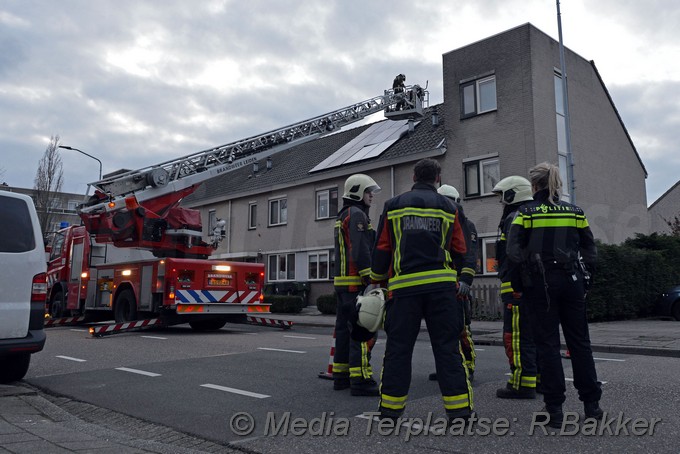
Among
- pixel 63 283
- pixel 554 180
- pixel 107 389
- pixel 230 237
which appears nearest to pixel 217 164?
pixel 63 283

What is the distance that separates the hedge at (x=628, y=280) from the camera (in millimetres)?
16312

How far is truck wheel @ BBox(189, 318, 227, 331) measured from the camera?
14.9 m

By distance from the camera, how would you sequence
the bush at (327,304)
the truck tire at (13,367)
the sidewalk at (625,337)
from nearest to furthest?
the truck tire at (13,367) → the sidewalk at (625,337) → the bush at (327,304)

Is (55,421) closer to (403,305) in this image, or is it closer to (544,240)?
(403,305)

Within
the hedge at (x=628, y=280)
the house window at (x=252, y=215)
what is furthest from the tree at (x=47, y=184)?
the hedge at (x=628, y=280)

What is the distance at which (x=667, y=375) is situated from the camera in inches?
274

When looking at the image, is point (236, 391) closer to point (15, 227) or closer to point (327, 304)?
point (15, 227)

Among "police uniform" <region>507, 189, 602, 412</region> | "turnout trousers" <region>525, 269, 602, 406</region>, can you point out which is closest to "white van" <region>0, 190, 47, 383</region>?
"police uniform" <region>507, 189, 602, 412</region>

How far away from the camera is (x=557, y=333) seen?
4.83 meters

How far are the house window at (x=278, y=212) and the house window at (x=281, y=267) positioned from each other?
1.56m

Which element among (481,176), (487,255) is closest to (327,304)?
(487,255)

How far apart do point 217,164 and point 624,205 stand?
53.3 feet

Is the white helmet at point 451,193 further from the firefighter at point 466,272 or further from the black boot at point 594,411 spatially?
the black boot at point 594,411

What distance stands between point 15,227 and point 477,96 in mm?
17258
